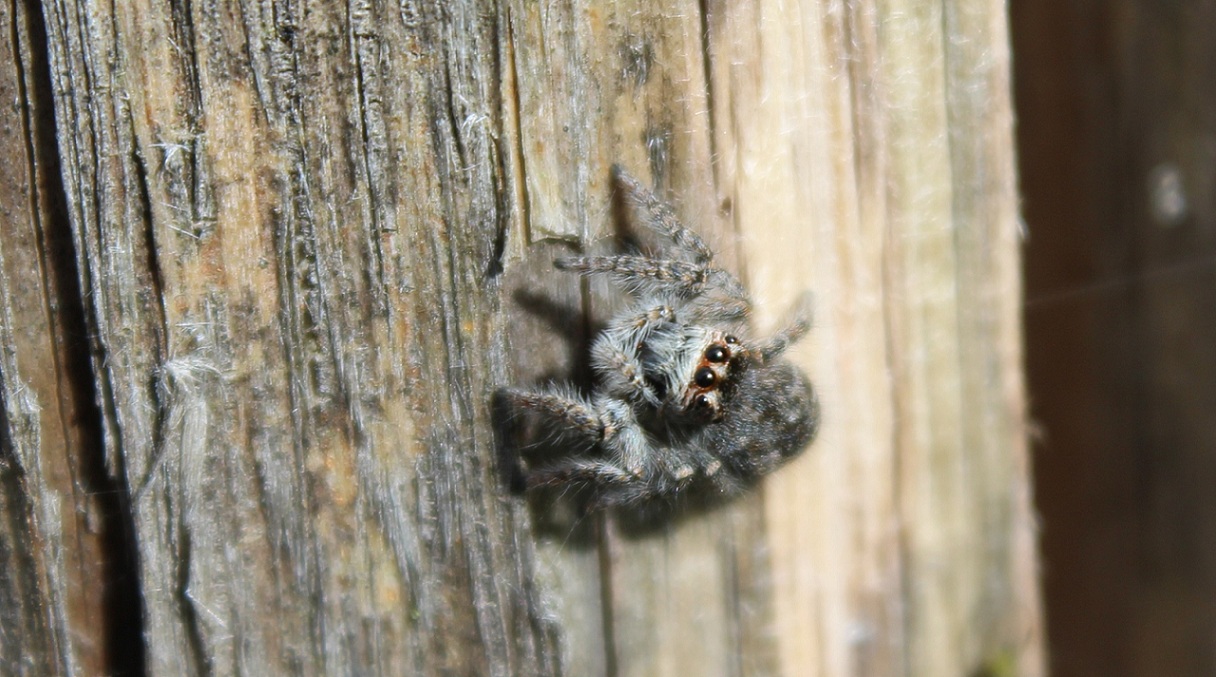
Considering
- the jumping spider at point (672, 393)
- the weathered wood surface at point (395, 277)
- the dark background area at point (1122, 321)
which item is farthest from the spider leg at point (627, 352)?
the dark background area at point (1122, 321)

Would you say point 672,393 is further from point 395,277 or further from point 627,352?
point 395,277

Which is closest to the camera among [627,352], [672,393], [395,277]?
[395,277]

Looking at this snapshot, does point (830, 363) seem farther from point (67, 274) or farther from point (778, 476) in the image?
point (67, 274)

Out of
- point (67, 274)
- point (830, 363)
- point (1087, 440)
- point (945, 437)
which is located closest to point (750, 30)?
point (830, 363)

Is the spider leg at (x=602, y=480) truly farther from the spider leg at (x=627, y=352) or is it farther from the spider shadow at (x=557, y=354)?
the spider leg at (x=627, y=352)

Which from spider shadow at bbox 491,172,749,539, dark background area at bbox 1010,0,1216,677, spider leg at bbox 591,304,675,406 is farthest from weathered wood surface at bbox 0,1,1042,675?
dark background area at bbox 1010,0,1216,677

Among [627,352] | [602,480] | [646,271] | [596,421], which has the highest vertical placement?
[646,271]

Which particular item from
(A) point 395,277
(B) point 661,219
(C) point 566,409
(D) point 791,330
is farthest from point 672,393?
(A) point 395,277

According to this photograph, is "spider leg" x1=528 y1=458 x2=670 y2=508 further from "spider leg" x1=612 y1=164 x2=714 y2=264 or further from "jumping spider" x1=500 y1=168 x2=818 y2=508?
"spider leg" x1=612 y1=164 x2=714 y2=264
